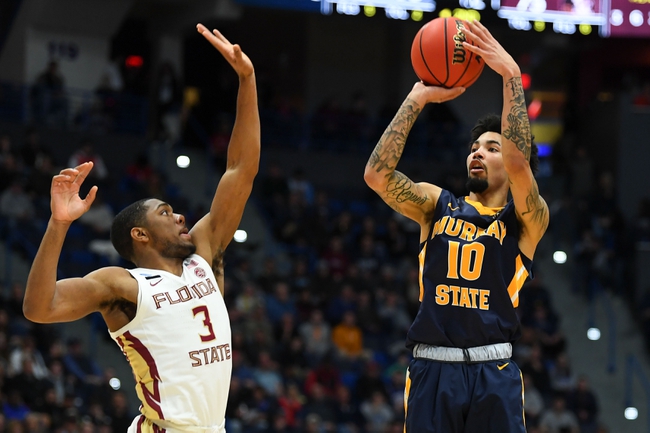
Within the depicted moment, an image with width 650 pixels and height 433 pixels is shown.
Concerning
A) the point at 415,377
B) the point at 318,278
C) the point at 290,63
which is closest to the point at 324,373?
the point at 318,278

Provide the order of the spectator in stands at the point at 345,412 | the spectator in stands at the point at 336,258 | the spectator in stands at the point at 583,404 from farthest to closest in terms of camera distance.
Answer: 1. the spectator in stands at the point at 336,258
2. the spectator in stands at the point at 583,404
3. the spectator in stands at the point at 345,412

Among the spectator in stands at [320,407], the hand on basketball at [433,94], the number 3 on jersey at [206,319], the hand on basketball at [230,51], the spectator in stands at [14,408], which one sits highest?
the hand on basketball at [230,51]

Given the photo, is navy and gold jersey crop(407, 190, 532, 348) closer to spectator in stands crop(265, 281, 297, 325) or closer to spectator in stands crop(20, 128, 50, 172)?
spectator in stands crop(265, 281, 297, 325)

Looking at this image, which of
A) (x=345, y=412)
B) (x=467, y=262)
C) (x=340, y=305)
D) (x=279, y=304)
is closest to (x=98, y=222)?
(x=279, y=304)

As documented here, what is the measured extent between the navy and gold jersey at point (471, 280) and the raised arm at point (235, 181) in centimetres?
108

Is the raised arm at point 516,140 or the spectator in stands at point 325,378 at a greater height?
the raised arm at point 516,140

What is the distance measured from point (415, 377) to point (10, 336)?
8689mm

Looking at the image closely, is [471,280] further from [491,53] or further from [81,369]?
[81,369]

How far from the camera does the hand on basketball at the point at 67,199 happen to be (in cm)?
460

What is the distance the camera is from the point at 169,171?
1823cm

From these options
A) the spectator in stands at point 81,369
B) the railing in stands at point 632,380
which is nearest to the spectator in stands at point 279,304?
the spectator in stands at point 81,369

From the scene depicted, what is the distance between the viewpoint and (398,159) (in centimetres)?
546

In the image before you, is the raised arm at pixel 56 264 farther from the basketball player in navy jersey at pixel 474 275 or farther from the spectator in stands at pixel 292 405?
the spectator in stands at pixel 292 405

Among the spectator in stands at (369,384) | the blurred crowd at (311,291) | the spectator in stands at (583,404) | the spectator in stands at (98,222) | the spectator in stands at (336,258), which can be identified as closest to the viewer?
the blurred crowd at (311,291)
